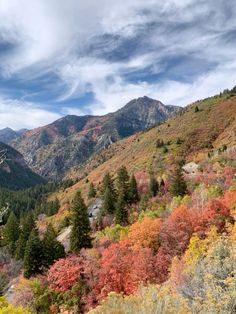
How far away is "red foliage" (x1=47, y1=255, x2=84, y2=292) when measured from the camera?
67981 millimetres

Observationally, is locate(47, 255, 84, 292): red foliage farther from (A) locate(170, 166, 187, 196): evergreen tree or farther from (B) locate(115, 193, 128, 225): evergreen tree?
(A) locate(170, 166, 187, 196): evergreen tree

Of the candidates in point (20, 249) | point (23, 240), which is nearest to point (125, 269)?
point (20, 249)

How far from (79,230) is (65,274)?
18659mm

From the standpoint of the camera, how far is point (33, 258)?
271 ft

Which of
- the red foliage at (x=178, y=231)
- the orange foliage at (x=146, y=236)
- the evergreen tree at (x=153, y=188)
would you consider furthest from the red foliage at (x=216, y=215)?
the evergreen tree at (x=153, y=188)

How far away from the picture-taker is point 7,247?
11106 cm

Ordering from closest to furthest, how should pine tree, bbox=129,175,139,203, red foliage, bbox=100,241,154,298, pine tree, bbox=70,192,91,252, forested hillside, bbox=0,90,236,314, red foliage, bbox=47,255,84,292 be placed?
1. forested hillside, bbox=0,90,236,314
2. red foliage, bbox=100,241,154,298
3. red foliage, bbox=47,255,84,292
4. pine tree, bbox=70,192,91,252
5. pine tree, bbox=129,175,139,203

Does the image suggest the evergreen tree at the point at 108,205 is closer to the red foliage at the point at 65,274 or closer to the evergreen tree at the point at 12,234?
the evergreen tree at the point at 12,234

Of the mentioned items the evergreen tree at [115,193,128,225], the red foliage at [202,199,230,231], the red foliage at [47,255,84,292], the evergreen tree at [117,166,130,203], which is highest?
the evergreen tree at [117,166,130,203]

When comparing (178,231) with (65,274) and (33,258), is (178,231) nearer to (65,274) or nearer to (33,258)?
(65,274)

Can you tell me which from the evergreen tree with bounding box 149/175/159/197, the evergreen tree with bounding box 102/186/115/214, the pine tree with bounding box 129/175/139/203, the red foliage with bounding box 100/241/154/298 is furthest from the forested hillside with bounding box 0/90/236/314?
the evergreen tree with bounding box 149/175/159/197

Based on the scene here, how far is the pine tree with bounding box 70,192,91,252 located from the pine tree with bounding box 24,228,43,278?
7696 mm

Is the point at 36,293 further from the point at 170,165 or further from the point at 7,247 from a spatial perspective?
the point at 170,165

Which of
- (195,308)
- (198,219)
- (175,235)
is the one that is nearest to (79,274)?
(175,235)
